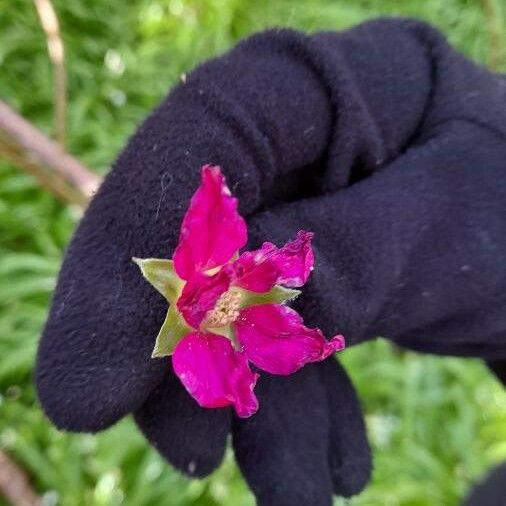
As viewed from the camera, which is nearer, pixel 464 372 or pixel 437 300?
pixel 437 300

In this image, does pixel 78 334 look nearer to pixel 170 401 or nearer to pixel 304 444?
pixel 170 401

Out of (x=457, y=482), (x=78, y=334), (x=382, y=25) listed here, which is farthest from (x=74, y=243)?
(x=457, y=482)

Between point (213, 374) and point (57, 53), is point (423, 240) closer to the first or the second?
point (213, 374)

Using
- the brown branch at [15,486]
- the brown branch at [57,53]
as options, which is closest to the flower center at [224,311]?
the brown branch at [57,53]

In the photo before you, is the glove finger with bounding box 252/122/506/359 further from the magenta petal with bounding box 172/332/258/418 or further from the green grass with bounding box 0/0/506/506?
the green grass with bounding box 0/0/506/506

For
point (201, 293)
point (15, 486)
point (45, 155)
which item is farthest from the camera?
point (15, 486)

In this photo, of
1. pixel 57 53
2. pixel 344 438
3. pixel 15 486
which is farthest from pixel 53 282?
pixel 344 438
